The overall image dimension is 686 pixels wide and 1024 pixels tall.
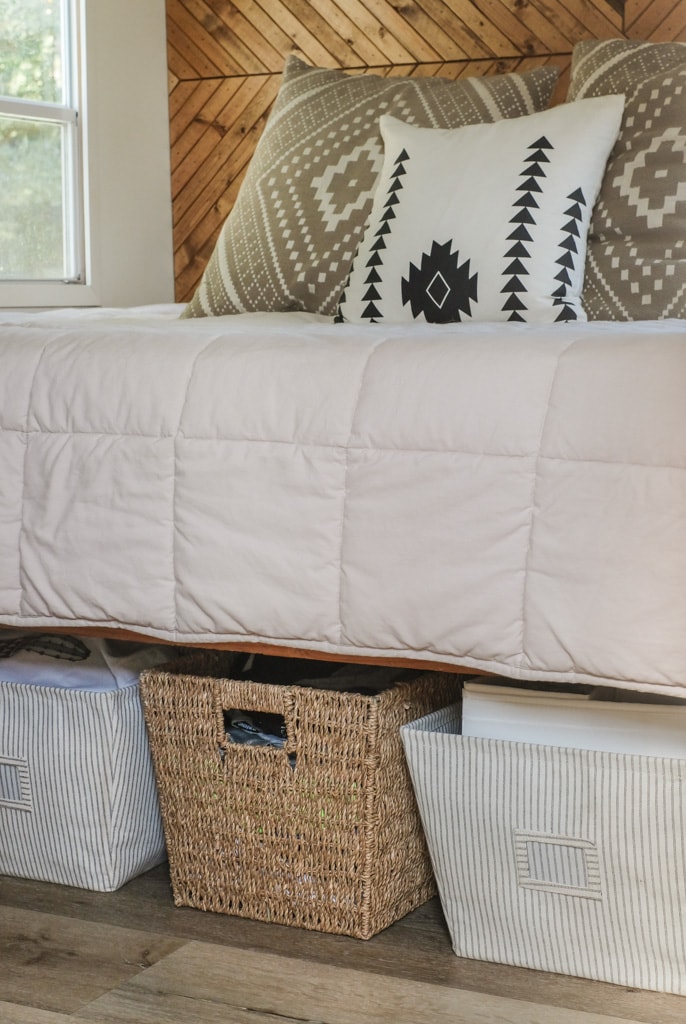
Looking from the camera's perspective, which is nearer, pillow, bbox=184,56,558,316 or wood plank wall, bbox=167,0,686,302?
pillow, bbox=184,56,558,316

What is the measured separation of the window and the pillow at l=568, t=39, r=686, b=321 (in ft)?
5.14

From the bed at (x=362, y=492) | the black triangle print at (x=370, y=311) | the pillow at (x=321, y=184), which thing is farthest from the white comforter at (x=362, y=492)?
the pillow at (x=321, y=184)

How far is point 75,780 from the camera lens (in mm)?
1686

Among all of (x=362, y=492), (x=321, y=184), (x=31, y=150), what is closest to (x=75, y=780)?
(x=362, y=492)

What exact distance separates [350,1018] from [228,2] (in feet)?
8.58

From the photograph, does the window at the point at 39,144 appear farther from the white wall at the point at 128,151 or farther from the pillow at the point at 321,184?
the pillow at the point at 321,184

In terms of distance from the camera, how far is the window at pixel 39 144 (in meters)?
3.07

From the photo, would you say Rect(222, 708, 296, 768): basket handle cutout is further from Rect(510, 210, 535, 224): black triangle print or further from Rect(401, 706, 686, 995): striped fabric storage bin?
Rect(510, 210, 535, 224): black triangle print

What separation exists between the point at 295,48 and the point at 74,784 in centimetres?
208

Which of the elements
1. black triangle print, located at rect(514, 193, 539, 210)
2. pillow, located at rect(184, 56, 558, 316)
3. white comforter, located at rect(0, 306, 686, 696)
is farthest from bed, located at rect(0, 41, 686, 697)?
pillow, located at rect(184, 56, 558, 316)

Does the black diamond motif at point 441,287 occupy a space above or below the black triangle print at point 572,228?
below

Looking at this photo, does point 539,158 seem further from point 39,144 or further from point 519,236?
point 39,144

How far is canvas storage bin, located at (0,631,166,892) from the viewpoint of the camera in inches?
65.9

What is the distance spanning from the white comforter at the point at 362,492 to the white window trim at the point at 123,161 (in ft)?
5.37
